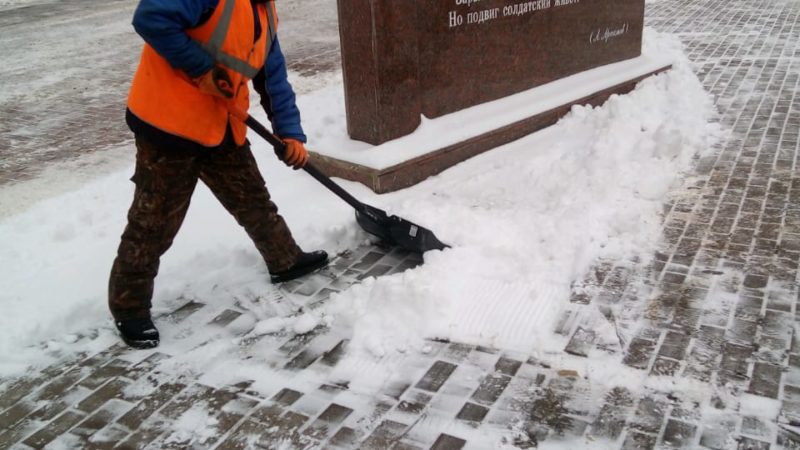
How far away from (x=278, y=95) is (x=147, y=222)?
0.88 metres

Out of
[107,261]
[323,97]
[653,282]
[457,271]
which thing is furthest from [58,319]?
[323,97]

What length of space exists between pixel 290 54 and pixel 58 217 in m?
4.94

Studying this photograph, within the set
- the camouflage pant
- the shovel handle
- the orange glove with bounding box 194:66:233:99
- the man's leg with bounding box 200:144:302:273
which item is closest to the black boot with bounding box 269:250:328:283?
the man's leg with bounding box 200:144:302:273

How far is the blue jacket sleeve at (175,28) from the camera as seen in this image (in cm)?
257

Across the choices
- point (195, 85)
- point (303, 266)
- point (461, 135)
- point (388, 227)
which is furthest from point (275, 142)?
point (461, 135)

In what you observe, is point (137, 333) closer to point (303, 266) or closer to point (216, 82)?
point (303, 266)

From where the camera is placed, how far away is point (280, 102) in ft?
11.1

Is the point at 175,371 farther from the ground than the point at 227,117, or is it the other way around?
the point at 227,117

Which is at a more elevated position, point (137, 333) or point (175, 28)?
point (175, 28)

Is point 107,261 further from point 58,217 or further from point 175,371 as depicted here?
point 175,371

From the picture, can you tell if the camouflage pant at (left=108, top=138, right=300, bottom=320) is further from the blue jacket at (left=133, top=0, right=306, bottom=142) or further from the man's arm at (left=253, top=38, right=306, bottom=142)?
the blue jacket at (left=133, top=0, right=306, bottom=142)

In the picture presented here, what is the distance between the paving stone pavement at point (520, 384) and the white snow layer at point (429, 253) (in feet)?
0.41

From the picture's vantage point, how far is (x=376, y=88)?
4504 mm

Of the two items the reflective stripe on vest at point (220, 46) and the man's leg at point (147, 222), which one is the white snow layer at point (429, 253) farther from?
the reflective stripe on vest at point (220, 46)
